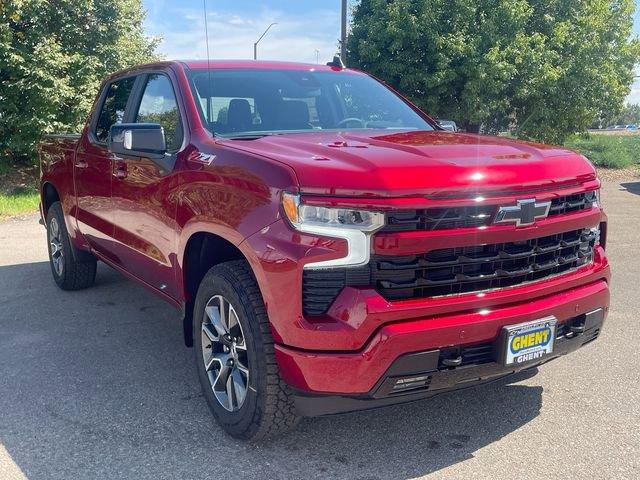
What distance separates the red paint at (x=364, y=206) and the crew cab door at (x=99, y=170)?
110 cm

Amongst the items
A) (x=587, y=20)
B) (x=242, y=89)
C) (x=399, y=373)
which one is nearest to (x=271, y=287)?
(x=399, y=373)

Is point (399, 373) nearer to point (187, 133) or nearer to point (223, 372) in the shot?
point (223, 372)

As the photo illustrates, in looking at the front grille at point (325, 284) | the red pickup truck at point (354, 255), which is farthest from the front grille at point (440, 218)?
the front grille at point (325, 284)

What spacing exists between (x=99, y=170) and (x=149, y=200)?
1.03 meters

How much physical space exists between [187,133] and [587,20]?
56.6 feet

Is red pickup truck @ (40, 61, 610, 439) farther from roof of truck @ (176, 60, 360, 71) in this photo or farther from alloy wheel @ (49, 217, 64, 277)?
alloy wheel @ (49, 217, 64, 277)

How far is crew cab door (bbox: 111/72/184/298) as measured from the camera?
11.8 feet

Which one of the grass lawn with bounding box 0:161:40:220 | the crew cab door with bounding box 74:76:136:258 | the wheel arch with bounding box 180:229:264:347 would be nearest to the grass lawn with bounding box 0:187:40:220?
the grass lawn with bounding box 0:161:40:220

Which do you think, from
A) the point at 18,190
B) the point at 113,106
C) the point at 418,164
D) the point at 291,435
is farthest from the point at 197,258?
the point at 18,190

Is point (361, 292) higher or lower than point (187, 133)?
lower

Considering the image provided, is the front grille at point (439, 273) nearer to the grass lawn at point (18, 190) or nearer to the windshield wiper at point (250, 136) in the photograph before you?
the windshield wiper at point (250, 136)

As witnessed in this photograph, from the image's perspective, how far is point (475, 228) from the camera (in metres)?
2.62

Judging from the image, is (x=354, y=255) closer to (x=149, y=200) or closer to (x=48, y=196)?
(x=149, y=200)

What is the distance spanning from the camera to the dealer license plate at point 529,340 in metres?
2.69
